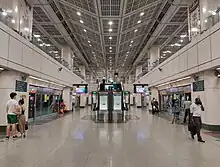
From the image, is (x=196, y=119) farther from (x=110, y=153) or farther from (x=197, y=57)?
(x=197, y=57)

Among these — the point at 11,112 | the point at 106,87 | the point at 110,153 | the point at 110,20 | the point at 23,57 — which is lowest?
the point at 110,153

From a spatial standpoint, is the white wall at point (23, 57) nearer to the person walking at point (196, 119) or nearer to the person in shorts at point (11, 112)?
the person in shorts at point (11, 112)

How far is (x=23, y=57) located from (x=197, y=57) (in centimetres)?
→ 934

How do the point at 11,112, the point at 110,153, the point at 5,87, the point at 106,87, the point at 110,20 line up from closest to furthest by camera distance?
the point at 110,153 < the point at 11,112 < the point at 5,87 < the point at 110,20 < the point at 106,87

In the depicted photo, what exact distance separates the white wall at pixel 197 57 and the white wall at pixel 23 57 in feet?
30.3

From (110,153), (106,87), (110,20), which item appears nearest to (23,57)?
(110,20)

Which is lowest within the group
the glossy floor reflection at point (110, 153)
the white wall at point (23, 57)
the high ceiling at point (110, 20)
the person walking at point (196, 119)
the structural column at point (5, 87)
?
the glossy floor reflection at point (110, 153)

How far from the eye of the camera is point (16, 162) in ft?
15.4

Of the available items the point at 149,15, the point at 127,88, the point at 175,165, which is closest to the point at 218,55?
the point at 175,165

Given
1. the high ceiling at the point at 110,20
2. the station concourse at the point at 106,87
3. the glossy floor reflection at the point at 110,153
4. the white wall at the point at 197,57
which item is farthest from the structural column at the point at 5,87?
the white wall at the point at 197,57

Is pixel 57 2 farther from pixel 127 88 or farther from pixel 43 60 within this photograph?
pixel 127 88

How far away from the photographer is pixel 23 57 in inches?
413

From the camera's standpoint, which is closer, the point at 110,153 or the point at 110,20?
the point at 110,153

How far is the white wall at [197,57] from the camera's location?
8.80 m
